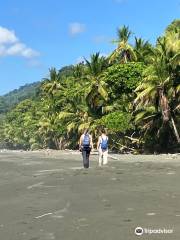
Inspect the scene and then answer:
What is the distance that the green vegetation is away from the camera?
40.0 meters

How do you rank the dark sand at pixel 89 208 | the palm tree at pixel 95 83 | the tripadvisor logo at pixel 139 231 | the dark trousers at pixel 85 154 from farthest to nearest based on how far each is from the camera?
the palm tree at pixel 95 83 → the dark trousers at pixel 85 154 → the dark sand at pixel 89 208 → the tripadvisor logo at pixel 139 231

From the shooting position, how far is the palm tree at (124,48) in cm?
5434

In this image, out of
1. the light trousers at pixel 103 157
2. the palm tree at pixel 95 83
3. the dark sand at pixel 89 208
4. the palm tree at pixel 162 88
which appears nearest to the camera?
the dark sand at pixel 89 208

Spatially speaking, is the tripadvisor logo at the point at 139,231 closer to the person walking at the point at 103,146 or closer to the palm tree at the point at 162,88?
the person walking at the point at 103,146

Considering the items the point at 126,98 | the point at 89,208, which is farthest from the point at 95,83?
the point at 89,208

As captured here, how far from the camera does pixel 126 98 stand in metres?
50.0

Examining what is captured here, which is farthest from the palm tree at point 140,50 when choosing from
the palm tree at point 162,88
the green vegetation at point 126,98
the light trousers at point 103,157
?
the light trousers at point 103,157

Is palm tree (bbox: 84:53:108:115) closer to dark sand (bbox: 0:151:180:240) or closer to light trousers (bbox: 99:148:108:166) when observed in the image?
light trousers (bbox: 99:148:108:166)

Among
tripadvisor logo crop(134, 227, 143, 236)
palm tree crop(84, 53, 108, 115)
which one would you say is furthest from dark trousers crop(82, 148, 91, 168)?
palm tree crop(84, 53, 108, 115)

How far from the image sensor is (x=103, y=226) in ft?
29.9

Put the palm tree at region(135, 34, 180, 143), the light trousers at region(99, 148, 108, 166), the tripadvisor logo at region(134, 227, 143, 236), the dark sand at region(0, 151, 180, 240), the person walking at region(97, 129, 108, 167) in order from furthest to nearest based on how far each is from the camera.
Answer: the palm tree at region(135, 34, 180, 143)
the light trousers at region(99, 148, 108, 166)
the person walking at region(97, 129, 108, 167)
the dark sand at region(0, 151, 180, 240)
the tripadvisor logo at region(134, 227, 143, 236)

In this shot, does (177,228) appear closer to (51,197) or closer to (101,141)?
(51,197)

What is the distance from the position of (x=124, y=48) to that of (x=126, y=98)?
680 cm

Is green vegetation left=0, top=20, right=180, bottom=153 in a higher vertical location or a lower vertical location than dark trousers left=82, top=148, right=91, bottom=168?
higher
